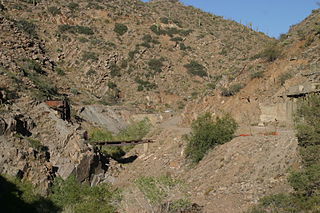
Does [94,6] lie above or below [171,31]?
above

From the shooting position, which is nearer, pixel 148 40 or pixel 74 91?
pixel 74 91

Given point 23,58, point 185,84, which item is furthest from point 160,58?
point 23,58

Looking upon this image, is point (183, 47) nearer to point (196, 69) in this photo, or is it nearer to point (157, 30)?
point (157, 30)

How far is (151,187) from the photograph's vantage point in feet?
57.6

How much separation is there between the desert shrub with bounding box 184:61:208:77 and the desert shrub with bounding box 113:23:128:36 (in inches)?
500

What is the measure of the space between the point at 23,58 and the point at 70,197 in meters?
31.8

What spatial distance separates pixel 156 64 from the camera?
61656 millimetres

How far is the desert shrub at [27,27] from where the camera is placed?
5778 centimetres

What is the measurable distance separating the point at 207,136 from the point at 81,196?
30.6ft

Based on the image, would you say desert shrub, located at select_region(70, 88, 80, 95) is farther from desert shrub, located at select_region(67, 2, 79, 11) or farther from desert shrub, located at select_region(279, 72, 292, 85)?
desert shrub, located at select_region(279, 72, 292, 85)

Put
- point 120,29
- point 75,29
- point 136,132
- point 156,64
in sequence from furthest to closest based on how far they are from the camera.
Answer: point 120,29 < point 75,29 < point 156,64 < point 136,132

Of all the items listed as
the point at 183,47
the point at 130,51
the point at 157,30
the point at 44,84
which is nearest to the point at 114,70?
the point at 130,51

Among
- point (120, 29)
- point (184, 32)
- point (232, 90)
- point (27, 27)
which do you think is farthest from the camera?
point (184, 32)

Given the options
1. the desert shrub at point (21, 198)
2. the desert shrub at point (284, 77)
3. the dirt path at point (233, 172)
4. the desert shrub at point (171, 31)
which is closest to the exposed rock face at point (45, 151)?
the desert shrub at point (21, 198)
